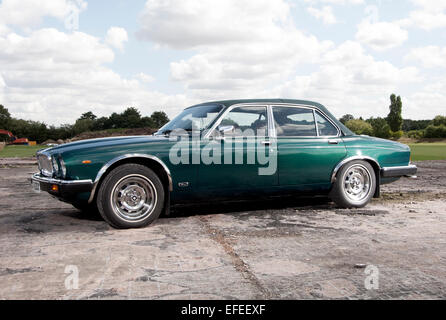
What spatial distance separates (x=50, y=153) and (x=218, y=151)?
2.03 m

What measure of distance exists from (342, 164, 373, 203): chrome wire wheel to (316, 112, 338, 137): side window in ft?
1.90

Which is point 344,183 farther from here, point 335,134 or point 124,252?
point 124,252

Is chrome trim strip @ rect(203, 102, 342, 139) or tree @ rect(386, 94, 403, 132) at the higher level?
tree @ rect(386, 94, 403, 132)

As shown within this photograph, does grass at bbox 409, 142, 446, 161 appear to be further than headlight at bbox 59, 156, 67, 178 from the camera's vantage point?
Yes

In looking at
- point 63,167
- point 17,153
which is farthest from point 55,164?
point 17,153

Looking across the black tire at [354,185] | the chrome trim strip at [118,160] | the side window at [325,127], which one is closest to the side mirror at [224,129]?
the chrome trim strip at [118,160]

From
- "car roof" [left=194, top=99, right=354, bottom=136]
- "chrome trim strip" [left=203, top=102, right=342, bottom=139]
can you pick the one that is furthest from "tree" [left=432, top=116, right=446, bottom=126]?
"chrome trim strip" [left=203, top=102, right=342, bottom=139]

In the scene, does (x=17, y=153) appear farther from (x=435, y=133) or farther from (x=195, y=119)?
(x=435, y=133)

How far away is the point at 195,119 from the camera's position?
613cm

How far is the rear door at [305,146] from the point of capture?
20.1ft

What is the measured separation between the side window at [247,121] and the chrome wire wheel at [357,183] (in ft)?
4.86

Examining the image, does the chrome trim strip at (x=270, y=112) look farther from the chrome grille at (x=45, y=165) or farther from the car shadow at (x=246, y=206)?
the chrome grille at (x=45, y=165)

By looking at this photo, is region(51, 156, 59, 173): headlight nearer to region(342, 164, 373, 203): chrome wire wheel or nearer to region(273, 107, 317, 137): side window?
region(273, 107, 317, 137): side window

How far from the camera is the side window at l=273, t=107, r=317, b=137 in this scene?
6273mm
